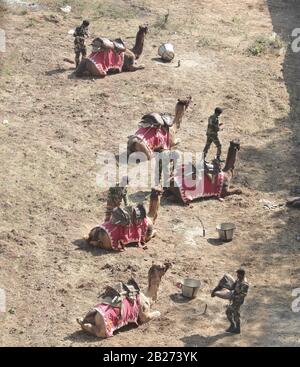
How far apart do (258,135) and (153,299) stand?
25.8 ft

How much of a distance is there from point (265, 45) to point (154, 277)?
13.7 meters

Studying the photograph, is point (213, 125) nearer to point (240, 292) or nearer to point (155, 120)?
point (155, 120)

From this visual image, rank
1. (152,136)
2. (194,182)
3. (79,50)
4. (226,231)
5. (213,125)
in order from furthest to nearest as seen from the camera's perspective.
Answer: (79,50) < (152,136) < (213,125) < (194,182) < (226,231)

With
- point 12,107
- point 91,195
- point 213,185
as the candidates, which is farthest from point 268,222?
point 12,107

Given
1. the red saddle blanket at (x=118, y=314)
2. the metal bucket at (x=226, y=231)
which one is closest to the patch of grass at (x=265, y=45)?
the metal bucket at (x=226, y=231)

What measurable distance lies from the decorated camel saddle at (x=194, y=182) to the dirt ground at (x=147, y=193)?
0.28 m

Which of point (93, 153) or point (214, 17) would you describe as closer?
point (93, 153)

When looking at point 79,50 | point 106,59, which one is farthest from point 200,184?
point 79,50

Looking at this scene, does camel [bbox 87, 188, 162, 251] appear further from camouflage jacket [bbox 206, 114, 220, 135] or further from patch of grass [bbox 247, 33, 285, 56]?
patch of grass [bbox 247, 33, 285, 56]

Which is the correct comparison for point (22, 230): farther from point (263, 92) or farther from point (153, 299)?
point (263, 92)

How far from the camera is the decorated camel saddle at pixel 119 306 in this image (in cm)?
1370

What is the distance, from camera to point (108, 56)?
23.5 m

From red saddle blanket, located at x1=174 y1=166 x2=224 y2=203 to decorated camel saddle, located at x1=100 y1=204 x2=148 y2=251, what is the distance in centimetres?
183

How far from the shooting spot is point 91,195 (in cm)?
1827
